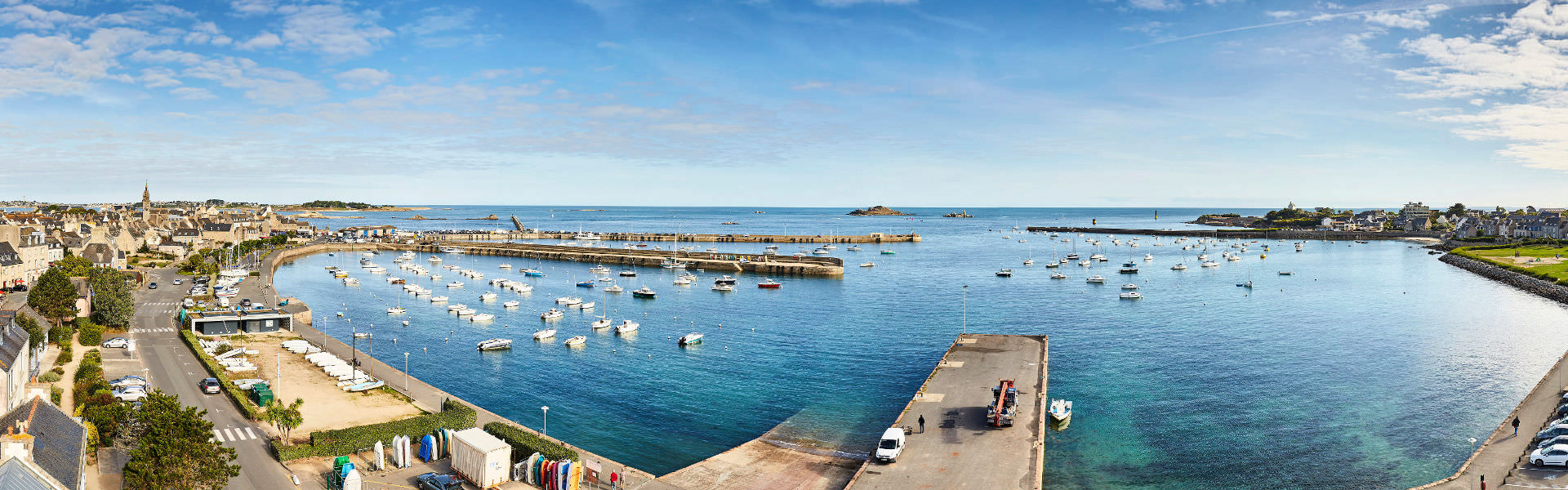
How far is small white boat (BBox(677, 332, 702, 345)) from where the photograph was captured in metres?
69.9

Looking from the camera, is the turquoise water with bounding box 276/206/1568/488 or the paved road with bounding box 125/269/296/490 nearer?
the paved road with bounding box 125/269/296/490

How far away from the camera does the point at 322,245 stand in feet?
593

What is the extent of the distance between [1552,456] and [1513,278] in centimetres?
9945

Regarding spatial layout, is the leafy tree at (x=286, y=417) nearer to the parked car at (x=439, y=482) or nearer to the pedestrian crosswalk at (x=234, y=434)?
the pedestrian crosswalk at (x=234, y=434)

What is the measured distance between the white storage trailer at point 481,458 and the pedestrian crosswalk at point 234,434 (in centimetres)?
1139

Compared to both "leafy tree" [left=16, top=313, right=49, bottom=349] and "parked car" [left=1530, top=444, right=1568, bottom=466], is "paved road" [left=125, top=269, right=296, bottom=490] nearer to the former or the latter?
"leafy tree" [left=16, top=313, right=49, bottom=349]

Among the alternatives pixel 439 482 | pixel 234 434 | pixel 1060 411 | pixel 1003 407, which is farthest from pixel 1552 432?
pixel 234 434

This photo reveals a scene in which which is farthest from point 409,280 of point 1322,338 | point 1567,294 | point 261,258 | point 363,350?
point 1567,294

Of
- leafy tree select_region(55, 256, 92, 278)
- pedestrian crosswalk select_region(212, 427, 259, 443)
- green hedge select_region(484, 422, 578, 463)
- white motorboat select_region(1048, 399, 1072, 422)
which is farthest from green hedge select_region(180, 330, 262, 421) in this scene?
white motorboat select_region(1048, 399, 1072, 422)

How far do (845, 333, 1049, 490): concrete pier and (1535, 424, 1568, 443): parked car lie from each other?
2035 cm

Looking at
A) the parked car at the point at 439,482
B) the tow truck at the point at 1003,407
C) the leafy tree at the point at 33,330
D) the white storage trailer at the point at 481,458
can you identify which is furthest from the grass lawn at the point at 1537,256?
the leafy tree at the point at 33,330

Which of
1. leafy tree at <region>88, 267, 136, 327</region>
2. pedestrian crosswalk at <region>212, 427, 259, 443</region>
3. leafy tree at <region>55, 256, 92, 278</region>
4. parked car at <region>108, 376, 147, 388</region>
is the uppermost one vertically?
leafy tree at <region>55, 256, 92, 278</region>

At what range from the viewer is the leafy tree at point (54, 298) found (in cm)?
6119

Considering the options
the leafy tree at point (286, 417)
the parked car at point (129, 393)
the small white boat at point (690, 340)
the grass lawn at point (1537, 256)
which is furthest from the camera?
the grass lawn at point (1537, 256)
